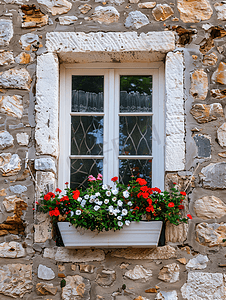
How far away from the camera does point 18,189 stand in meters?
3.00

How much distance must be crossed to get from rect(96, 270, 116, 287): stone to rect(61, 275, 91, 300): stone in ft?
0.28

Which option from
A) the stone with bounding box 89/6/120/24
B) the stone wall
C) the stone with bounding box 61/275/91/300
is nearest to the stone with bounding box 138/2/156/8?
the stone wall

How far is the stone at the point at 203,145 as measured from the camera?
2.97 metres

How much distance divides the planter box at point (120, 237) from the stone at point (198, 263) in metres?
0.32

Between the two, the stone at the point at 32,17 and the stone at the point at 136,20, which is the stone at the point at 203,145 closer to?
the stone at the point at 136,20

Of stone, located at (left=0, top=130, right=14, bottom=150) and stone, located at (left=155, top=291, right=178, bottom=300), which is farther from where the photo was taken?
stone, located at (left=0, top=130, right=14, bottom=150)

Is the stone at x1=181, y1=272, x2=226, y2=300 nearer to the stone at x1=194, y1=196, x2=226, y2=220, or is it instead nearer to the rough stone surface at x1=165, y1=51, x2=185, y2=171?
the stone at x1=194, y1=196, x2=226, y2=220

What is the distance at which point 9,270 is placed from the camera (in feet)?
9.45

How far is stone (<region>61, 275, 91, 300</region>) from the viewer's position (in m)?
2.80

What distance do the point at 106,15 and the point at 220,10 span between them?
961 millimetres

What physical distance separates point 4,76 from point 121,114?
1.04 metres

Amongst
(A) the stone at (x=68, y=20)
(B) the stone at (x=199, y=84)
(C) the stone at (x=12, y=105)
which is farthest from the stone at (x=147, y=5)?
(C) the stone at (x=12, y=105)

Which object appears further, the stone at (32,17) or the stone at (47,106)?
the stone at (32,17)

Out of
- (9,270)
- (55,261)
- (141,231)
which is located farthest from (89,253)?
(9,270)
